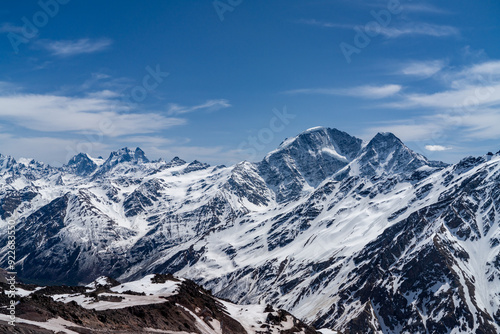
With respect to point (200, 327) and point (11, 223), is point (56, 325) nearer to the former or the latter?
point (11, 223)

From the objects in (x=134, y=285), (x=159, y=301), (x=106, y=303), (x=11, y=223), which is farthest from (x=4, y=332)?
(x=134, y=285)

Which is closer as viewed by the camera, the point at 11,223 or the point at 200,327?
the point at 11,223

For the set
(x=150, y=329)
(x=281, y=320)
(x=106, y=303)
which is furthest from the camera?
(x=281, y=320)

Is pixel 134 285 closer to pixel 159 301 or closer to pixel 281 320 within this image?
pixel 159 301

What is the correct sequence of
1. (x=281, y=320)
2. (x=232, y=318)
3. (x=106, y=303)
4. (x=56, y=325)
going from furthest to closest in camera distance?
(x=281, y=320)
(x=232, y=318)
(x=106, y=303)
(x=56, y=325)

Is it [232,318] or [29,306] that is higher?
[29,306]

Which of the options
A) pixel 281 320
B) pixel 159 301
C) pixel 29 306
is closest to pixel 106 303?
pixel 159 301

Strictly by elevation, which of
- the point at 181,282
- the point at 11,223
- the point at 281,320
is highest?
the point at 11,223

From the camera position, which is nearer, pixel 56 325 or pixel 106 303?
pixel 56 325

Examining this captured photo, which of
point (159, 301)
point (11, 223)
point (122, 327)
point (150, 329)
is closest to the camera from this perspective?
point (11, 223)
